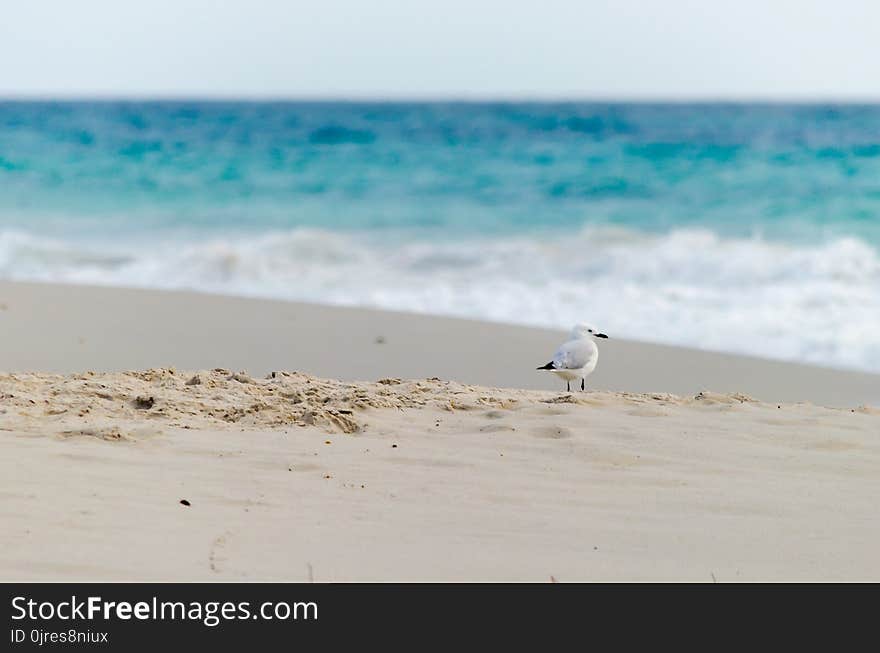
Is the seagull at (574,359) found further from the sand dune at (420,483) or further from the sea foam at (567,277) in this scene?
the sea foam at (567,277)

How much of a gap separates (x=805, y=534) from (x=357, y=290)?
298 inches

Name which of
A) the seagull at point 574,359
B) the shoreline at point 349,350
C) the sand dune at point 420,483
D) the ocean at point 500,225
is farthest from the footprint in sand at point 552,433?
the ocean at point 500,225

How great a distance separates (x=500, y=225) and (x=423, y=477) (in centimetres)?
1186

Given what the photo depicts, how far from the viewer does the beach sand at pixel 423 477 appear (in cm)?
322

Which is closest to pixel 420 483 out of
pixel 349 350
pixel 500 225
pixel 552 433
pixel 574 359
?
pixel 552 433

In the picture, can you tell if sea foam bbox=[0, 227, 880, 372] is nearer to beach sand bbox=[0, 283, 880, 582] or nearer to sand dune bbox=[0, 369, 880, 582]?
beach sand bbox=[0, 283, 880, 582]

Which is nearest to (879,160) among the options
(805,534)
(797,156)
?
(797,156)

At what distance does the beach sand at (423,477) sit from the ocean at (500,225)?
295 cm

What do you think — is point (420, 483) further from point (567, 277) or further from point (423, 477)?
point (567, 277)

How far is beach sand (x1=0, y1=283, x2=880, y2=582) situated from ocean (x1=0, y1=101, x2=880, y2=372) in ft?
9.67

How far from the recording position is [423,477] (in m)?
4.00

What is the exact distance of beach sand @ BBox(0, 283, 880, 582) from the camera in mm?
3217

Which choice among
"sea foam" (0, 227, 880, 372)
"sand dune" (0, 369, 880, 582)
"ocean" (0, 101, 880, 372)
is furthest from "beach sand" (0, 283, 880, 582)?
"ocean" (0, 101, 880, 372)
